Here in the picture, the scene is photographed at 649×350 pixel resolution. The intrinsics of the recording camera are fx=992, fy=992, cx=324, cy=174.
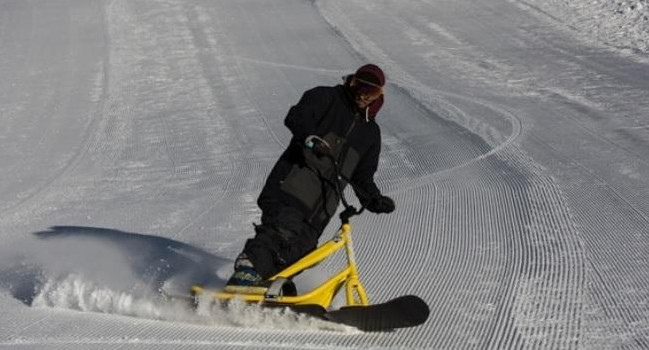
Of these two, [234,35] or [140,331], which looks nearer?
[140,331]

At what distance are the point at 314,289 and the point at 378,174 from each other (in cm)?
414

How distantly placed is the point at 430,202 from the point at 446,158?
1502 millimetres

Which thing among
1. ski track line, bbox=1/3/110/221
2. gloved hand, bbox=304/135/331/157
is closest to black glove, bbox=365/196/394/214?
gloved hand, bbox=304/135/331/157

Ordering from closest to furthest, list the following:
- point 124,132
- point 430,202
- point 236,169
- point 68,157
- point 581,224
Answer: point 581,224 → point 430,202 → point 236,169 → point 68,157 → point 124,132

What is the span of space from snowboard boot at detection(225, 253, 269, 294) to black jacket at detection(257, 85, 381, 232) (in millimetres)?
357

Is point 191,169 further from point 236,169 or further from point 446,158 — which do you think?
point 446,158

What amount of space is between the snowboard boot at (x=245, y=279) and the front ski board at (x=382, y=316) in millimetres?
469

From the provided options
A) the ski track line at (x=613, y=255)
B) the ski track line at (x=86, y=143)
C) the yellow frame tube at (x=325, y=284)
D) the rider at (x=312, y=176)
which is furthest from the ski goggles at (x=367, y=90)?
the ski track line at (x=86, y=143)

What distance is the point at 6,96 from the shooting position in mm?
13961

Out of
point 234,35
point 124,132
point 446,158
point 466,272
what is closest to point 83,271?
point 466,272

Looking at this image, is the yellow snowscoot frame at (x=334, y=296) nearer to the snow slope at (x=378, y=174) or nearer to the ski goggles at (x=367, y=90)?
the snow slope at (x=378, y=174)

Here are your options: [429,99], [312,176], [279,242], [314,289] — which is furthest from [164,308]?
[429,99]

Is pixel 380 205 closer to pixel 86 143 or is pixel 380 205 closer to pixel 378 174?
pixel 378 174

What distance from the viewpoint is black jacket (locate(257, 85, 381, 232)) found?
5.67 metres
